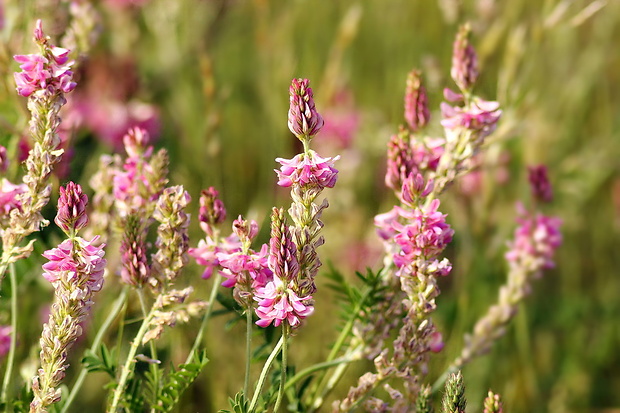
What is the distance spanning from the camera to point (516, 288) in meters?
1.42

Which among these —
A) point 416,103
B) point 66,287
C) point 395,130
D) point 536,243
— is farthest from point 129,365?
point 395,130

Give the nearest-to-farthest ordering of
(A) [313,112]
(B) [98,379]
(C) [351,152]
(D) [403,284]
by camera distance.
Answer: (A) [313,112], (D) [403,284], (B) [98,379], (C) [351,152]

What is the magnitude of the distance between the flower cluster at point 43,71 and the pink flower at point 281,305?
365 millimetres

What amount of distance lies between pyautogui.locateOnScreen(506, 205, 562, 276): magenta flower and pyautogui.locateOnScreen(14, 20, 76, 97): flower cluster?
836 mm

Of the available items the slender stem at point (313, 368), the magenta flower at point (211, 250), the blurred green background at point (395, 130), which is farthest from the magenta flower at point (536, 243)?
the magenta flower at point (211, 250)

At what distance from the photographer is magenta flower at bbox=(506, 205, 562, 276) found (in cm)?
142

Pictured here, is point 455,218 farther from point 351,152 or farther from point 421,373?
point 421,373

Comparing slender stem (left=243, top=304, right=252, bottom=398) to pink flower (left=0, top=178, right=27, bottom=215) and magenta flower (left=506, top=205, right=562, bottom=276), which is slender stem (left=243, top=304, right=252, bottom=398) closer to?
pink flower (left=0, top=178, right=27, bottom=215)

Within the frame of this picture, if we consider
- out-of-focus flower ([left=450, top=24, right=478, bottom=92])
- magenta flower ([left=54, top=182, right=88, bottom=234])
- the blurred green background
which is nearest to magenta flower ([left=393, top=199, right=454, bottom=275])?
out-of-focus flower ([left=450, top=24, right=478, bottom=92])

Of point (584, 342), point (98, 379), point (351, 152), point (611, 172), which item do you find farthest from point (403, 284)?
point (611, 172)

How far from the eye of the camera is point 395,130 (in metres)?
2.01

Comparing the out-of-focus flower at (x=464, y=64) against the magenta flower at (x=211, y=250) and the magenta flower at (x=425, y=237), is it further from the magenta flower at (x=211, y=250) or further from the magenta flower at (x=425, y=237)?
the magenta flower at (x=211, y=250)

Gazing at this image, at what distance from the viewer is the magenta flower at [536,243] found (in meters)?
1.42

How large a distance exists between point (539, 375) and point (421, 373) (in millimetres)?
1055
